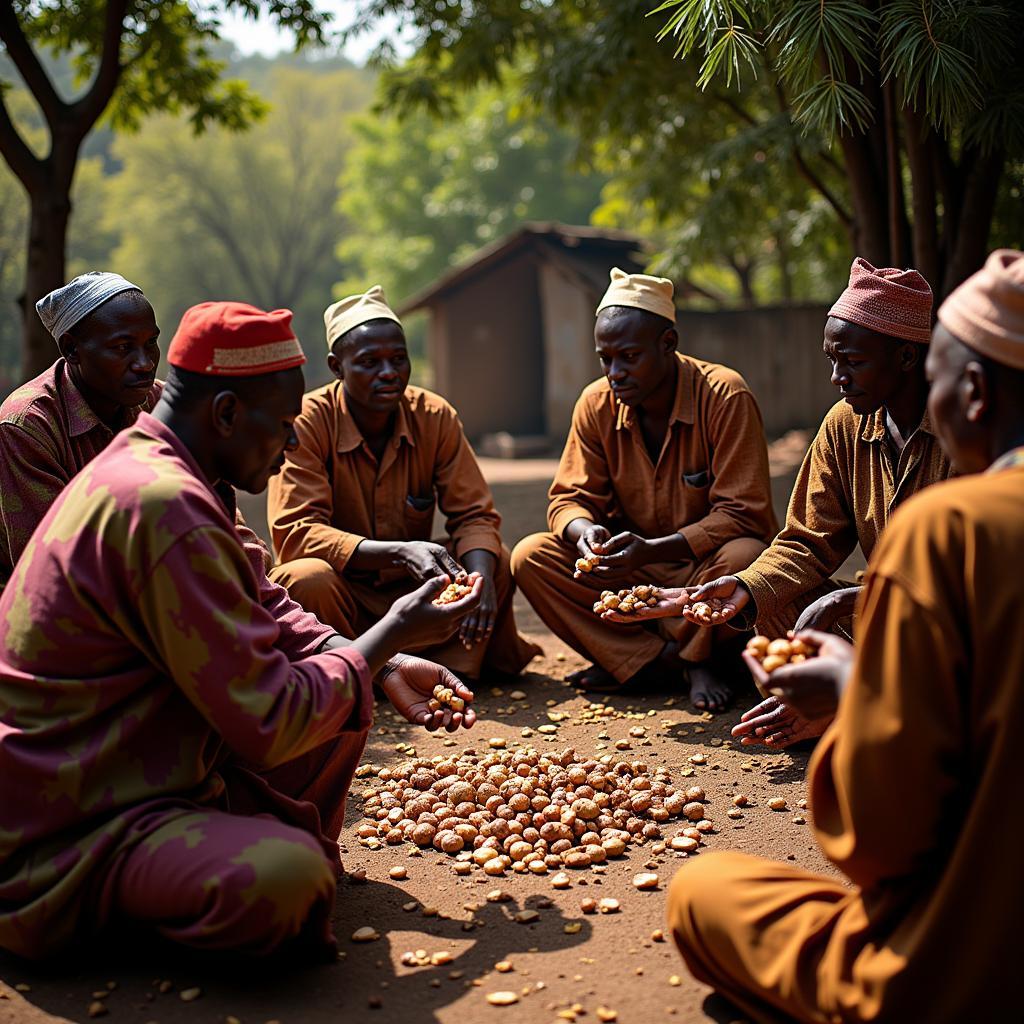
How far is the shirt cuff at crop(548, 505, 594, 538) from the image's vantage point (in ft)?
19.9

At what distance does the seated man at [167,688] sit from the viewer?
114 inches

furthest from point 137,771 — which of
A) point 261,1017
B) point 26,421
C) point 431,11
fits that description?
point 431,11

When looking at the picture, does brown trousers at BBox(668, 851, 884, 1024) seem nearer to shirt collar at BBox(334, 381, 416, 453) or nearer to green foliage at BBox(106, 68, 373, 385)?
shirt collar at BBox(334, 381, 416, 453)

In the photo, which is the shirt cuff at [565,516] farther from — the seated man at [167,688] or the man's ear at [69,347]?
the seated man at [167,688]

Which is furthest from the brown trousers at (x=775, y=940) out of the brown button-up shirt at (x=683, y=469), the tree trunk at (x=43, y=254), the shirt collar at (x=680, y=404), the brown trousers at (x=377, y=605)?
the tree trunk at (x=43, y=254)

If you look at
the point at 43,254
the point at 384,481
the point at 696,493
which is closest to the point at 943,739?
the point at 696,493

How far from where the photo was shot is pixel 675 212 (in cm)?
1662

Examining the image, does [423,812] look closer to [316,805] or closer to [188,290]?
[316,805]

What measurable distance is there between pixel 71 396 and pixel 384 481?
1.84 metres

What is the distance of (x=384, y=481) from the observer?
6258mm

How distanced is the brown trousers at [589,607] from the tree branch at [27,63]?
637 centimetres

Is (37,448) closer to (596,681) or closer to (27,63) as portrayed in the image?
(596,681)

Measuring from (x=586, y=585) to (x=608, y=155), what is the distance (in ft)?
35.3

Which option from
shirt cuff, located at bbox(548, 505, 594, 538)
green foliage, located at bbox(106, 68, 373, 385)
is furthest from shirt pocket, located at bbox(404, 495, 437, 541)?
green foliage, located at bbox(106, 68, 373, 385)
